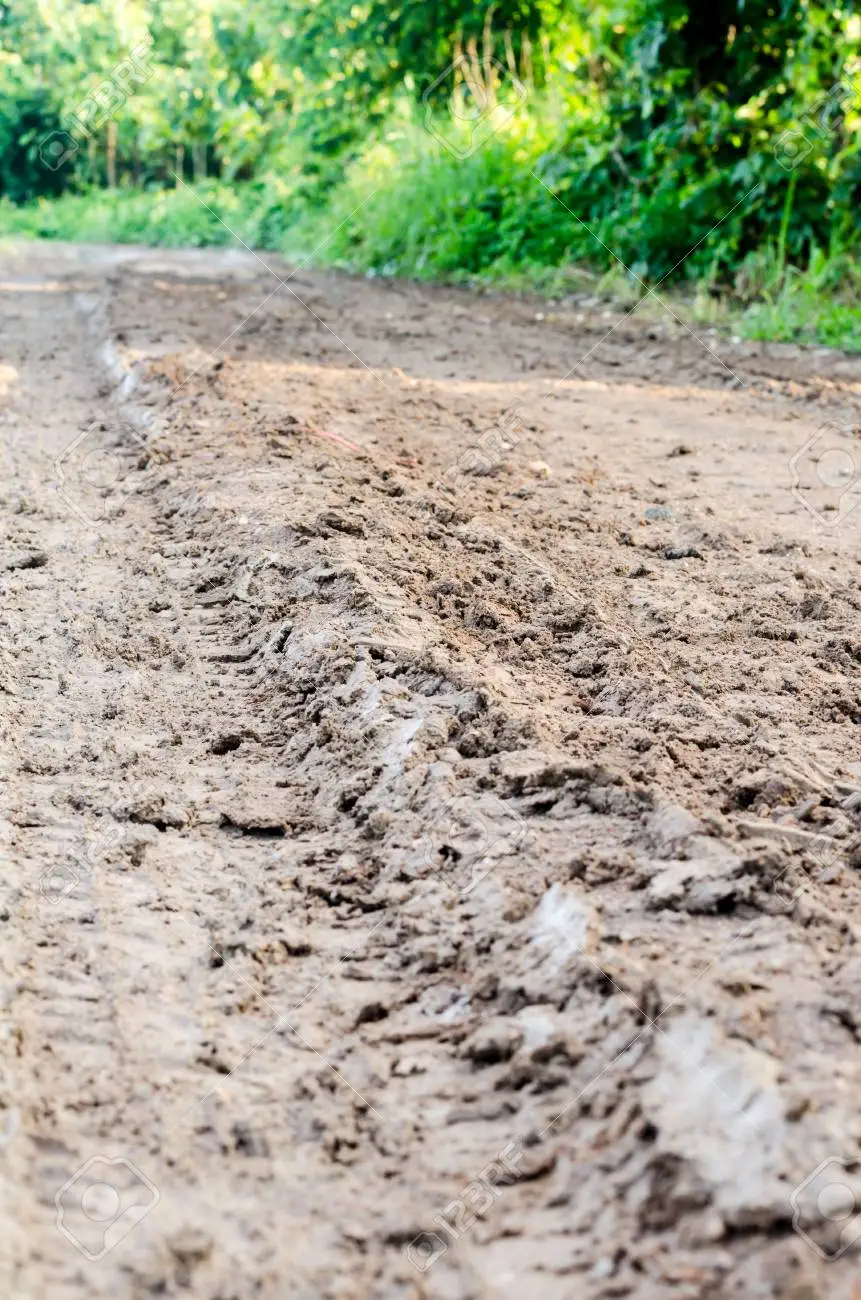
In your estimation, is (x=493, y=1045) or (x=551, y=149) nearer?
(x=493, y=1045)

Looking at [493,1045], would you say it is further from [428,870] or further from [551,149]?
[551,149]

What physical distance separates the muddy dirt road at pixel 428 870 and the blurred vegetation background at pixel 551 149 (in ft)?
12.5

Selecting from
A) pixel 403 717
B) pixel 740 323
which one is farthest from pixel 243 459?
pixel 740 323

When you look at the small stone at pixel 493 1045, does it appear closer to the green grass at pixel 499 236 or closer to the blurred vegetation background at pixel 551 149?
the green grass at pixel 499 236

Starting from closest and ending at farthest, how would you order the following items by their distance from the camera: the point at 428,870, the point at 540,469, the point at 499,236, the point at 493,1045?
the point at 493,1045 < the point at 428,870 < the point at 540,469 < the point at 499,236

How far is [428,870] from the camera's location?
2.50m

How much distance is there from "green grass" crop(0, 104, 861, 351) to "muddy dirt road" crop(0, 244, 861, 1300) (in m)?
3.07

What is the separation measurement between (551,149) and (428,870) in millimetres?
9094

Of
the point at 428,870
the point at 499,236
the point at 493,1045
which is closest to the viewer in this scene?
the point at 493,1045

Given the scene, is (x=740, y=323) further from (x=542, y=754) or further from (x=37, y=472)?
(x=542, y=754)

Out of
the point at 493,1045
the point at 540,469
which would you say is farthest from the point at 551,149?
the point at 493,1045

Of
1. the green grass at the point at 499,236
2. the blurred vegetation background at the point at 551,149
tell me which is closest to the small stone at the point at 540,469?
the green grass at the point at 499,236

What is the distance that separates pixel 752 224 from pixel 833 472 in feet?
13.9

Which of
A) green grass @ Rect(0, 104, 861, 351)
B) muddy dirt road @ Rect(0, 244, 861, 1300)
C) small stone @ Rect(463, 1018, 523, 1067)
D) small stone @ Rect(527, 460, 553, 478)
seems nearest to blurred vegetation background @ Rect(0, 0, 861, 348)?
green grass @ Rect(0, 104, 861, 351)
